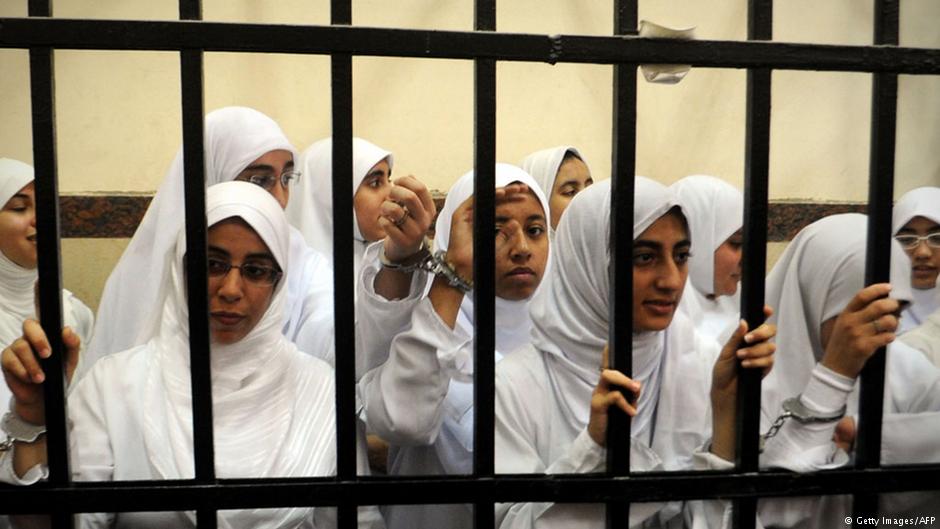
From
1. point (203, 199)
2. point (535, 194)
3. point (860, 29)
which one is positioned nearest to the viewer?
point (203, 199)

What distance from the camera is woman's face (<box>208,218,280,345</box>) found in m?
1.52

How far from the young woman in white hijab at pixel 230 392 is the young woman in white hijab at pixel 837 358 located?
28.0 inches

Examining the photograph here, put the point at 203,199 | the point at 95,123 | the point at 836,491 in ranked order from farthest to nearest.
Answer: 1. the point at 95,123
2. the point at 836,491
3. the point at 203,199

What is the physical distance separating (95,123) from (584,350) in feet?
7.43

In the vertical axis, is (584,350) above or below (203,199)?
below

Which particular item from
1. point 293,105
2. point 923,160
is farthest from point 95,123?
point 923,160

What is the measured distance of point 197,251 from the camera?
110 cm

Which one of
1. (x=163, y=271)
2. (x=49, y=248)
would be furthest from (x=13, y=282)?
(x=49, y=248)

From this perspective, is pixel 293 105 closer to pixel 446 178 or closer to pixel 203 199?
pixel 446 178

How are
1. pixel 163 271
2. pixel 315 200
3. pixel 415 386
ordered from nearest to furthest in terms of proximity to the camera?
pixel 415 386 < pixel 163 271 < pixel 315 200

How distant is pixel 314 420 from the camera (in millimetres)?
1511

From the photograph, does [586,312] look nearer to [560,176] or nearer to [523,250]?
[523,250]

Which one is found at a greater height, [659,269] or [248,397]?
[659,269]

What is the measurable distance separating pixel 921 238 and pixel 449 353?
2.66 feet
